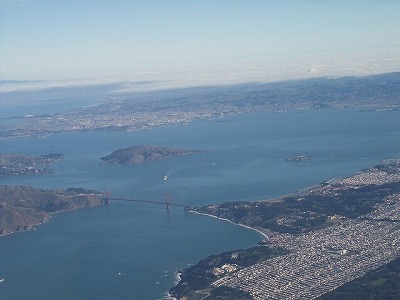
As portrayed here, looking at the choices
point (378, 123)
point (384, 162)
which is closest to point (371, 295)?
point (384, 162)

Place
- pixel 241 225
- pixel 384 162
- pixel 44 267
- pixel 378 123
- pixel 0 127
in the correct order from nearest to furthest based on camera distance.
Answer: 1. pixel 44 267
2. pixel 241 225
3. pixel 384 162
4. pixel 378 123
5. pixel 0 127

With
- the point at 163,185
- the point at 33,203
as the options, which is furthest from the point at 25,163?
the point at 163,185

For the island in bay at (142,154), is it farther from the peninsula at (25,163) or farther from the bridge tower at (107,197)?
the bridge tower at (107,197)

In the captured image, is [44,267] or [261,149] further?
[261,149]

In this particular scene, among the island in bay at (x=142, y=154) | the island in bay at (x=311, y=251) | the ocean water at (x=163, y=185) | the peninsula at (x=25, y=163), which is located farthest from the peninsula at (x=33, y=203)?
the island in bay at (x=142, y=154)

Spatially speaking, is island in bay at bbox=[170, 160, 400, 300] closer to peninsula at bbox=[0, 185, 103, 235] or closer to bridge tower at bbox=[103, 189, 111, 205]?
bridge tower at bbox=[103, 189, 111, 205]

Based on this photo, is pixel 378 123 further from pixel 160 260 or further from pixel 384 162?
pixel 160 260

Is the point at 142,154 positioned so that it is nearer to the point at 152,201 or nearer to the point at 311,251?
the point at 152,201
